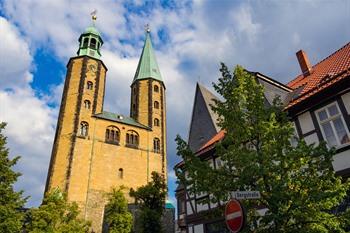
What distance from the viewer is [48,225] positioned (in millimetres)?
21234

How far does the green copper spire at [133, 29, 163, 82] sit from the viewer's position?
52.9m

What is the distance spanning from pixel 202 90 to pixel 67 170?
2131 cm

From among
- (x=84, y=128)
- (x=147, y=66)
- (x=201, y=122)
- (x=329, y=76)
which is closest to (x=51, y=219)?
(x=201, y=122)

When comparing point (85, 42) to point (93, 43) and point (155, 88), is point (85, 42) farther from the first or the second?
point (155, 88)

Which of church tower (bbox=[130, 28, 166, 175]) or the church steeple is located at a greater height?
Result: the church steeple

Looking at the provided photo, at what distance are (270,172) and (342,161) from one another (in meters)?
3.46

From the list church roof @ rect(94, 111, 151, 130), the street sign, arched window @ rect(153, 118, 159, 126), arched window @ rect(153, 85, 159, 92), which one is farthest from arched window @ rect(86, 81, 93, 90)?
the street sign

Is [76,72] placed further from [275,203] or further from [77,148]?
[275,203]

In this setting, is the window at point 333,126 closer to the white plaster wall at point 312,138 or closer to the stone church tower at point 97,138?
the white plaster wall at point 312,138

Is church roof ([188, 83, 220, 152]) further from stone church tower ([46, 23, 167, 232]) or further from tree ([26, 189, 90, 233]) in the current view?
stone church tower ([46, 23, 167, 232])

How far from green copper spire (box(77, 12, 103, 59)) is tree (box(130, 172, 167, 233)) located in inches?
1149

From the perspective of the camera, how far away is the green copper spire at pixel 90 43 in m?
47.2

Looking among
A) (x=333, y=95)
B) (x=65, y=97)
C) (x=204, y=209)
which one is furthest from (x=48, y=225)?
(x=65, y=97)

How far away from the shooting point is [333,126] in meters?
10.1
